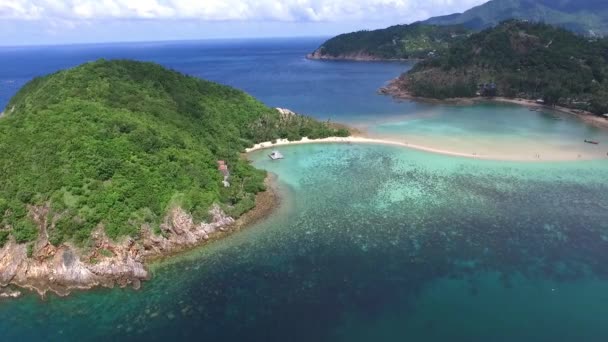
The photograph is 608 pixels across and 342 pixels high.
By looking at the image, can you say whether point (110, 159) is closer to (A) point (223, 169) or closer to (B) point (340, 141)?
(A) point (223, 169)

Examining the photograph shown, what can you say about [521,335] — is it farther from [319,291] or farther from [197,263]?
[197,263]

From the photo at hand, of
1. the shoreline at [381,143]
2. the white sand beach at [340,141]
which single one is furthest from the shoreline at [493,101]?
the white sand beach at [340,141]

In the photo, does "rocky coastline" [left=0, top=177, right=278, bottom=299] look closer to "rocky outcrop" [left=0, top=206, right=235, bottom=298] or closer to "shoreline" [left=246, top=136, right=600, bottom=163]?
"rocky outcrop" [left=0, top=206, right=235, bottom=298]

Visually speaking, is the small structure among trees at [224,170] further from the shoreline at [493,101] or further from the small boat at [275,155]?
the shoreline at [493,101]

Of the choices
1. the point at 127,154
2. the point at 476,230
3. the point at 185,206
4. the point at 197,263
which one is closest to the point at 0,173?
the point at 127,154

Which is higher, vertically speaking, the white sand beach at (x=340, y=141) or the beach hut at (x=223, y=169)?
the beach hut at (x=223, y=169)

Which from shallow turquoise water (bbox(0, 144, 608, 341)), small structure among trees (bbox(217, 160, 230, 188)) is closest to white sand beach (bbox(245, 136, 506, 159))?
small structure among trees (bbox(217, 160, 230, 188))

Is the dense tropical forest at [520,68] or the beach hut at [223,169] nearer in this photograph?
the beach hut at [223,169]
